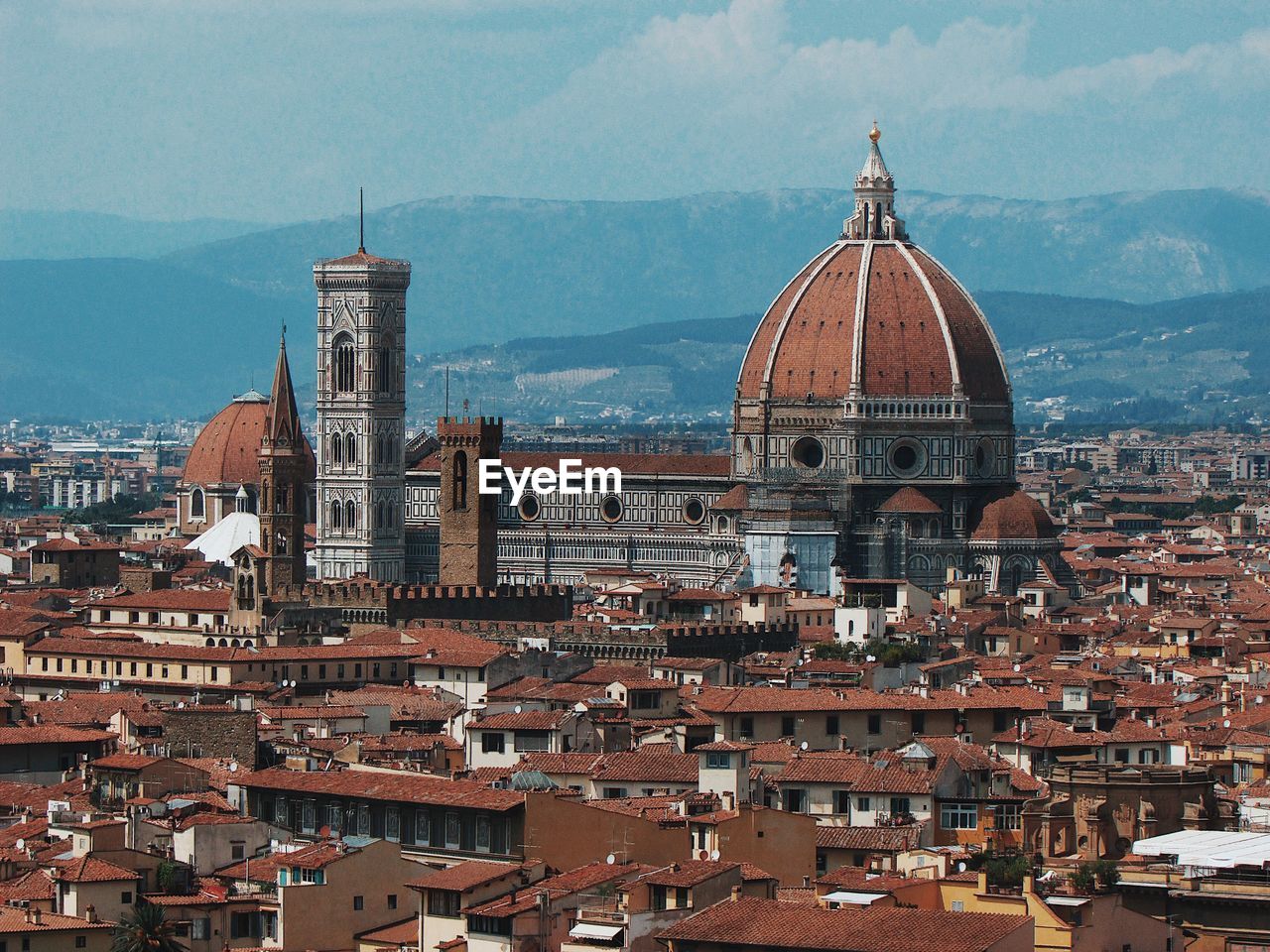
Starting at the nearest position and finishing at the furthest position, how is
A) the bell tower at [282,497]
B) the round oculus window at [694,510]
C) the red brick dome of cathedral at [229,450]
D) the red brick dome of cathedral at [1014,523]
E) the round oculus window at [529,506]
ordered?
the bell tower at [282,497], the red brick dome of cathedral at [1014,523], the round oculus window at [694,510], the round oculus window at [529,506], the red brick dome of cathedral at [229,450]

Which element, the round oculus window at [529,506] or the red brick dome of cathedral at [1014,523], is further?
the round oculus window at [529,506]

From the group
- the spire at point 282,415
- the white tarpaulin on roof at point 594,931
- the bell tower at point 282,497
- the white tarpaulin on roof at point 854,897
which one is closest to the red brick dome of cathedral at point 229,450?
the spire at point 282,415

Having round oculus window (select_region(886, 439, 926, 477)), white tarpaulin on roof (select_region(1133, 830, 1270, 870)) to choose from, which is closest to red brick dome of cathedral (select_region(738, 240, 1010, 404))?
round oculus window (select_region(886, 439, 926, 477))

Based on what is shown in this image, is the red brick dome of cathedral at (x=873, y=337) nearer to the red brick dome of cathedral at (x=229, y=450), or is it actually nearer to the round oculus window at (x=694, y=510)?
the round oculus window at (x=694, y=510)

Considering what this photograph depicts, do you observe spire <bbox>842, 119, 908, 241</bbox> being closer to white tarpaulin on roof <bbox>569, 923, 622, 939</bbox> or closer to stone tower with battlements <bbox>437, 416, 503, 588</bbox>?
stone tower with battlements <bbox>437, 416, 503, 588</bbox>

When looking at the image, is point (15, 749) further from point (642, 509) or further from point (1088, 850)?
point (642, 509)

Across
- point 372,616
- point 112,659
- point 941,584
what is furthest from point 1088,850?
point 941,584
